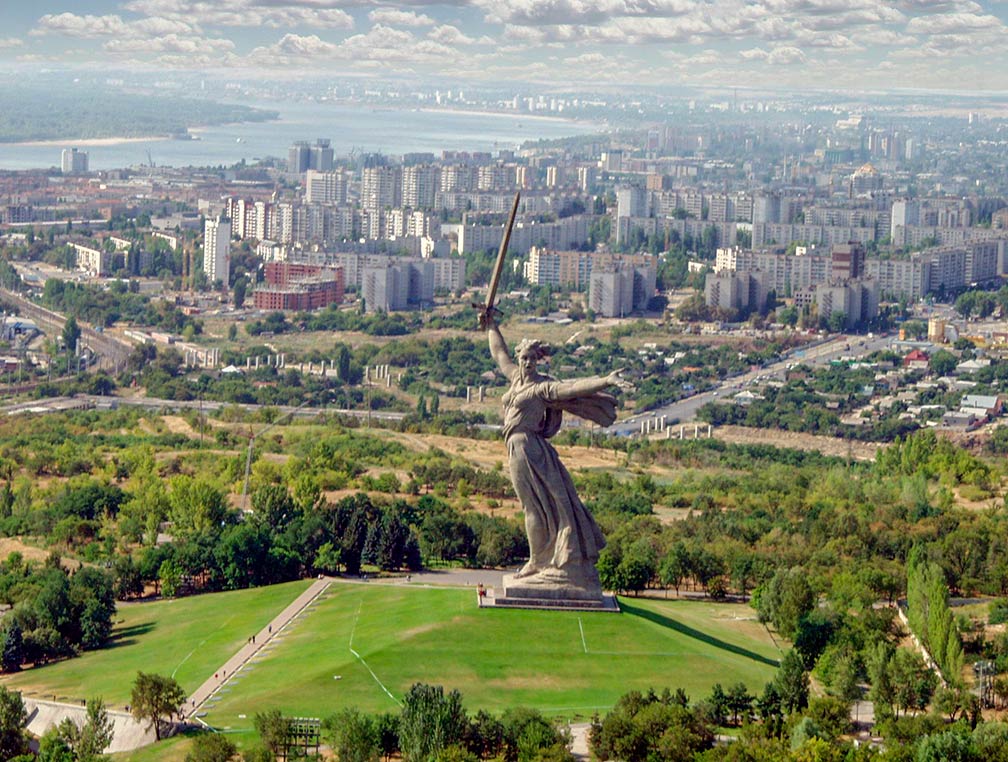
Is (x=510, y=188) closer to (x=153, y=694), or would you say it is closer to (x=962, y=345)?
(x=962, y=345)

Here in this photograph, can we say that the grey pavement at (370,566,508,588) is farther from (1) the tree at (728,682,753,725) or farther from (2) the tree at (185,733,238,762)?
(2) the tree at (185,733,238,762)

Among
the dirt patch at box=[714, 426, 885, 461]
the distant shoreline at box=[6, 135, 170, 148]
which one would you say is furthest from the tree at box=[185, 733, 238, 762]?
the distant shoreline at box=[6, 135, 170, 148]

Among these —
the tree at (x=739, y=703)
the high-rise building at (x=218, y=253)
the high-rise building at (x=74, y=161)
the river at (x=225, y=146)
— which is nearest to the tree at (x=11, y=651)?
the tree at (x=739, y=703)

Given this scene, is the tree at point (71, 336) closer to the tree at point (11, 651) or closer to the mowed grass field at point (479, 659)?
the tree at point (11, 651)

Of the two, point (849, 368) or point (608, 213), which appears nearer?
point (849, 368)

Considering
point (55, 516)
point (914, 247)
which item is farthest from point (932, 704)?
point (914, 247)
